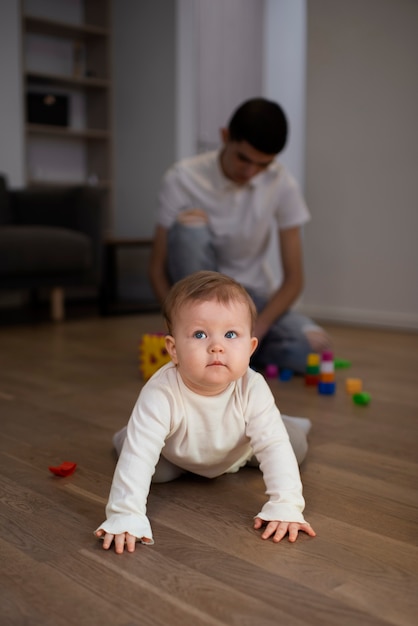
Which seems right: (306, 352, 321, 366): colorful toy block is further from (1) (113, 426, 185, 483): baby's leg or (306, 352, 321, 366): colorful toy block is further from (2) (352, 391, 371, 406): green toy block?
(1) (113, 426, 185, 483): baby's leg

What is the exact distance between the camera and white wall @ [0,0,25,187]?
4.60 m

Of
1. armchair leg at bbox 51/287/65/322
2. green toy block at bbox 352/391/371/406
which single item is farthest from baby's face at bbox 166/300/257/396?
armchair leg at bbox 51/287/65/322

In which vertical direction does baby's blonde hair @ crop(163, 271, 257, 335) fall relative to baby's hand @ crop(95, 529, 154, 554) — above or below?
above

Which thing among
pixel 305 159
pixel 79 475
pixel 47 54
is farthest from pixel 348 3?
pixel 79 475

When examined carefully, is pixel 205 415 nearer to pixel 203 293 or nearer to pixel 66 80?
pixel 203 293

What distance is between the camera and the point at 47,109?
500 cm

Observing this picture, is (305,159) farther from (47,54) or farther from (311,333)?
(47,54)

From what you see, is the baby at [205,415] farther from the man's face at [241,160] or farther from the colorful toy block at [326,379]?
the man's face at [241,160]

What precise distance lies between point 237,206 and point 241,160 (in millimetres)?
295

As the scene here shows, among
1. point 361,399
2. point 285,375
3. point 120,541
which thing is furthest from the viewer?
point 285,375

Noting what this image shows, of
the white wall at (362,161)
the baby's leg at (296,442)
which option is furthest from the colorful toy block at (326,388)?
the white wall at (362,161)

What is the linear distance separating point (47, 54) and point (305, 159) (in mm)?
2175

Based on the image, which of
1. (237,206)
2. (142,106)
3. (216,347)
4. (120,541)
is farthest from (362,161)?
(120,541)

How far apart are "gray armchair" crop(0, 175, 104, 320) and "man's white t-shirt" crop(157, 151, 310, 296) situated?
1288mm
